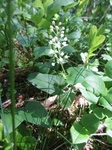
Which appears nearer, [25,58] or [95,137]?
[95,137]

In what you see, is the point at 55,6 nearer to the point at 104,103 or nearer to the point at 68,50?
the point at 68,50

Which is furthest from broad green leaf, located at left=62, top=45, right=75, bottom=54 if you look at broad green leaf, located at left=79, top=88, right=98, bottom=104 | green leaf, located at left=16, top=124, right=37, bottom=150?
green leaf, located at left=16, top=124, right=37, bottom=150

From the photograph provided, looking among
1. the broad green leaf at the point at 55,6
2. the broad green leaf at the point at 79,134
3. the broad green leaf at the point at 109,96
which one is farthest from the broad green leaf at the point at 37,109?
the broad green leaf at the point at 55,6

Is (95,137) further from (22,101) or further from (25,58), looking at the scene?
(25,58)

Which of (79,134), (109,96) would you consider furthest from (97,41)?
(79,134)

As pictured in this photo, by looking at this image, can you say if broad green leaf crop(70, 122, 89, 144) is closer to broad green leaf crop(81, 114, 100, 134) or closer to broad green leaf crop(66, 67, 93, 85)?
broad green leaf crop(81, 114, 100, 134)

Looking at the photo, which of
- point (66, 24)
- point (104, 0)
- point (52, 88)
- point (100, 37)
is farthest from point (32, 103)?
point (104, 0)
